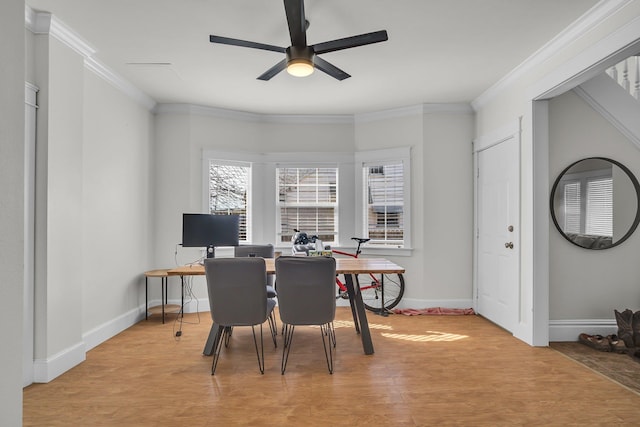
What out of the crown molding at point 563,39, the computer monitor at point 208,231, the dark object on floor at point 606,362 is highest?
the crown molding at point 563,39

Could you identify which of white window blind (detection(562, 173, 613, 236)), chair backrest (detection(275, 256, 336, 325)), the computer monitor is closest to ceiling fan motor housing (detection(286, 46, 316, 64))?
chair backrest (detection(275, 256, 336, 325))

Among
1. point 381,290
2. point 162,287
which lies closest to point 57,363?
point 162,287

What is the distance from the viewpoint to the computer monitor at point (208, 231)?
13.6ft

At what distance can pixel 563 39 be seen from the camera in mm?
3293

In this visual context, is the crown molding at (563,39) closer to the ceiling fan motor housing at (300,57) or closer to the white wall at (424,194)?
the white wall at (424,194)

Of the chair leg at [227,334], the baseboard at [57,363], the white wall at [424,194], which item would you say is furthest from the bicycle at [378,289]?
the baseboard at [57,363]

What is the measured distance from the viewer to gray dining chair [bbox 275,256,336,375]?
3012 mm

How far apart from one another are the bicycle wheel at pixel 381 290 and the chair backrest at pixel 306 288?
219 centimetres

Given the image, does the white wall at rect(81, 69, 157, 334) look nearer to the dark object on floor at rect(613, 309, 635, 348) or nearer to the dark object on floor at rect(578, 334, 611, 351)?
the dark object on floor at rect(578, 334, 611, 351)

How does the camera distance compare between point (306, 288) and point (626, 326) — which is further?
point (626, 326)

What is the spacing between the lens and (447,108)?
5215 millimetres

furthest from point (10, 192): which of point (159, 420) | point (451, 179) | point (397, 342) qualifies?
point (451, 179)

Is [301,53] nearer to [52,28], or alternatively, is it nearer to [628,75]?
[52,28]

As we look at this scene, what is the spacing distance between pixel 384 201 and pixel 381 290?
1.31 metres
